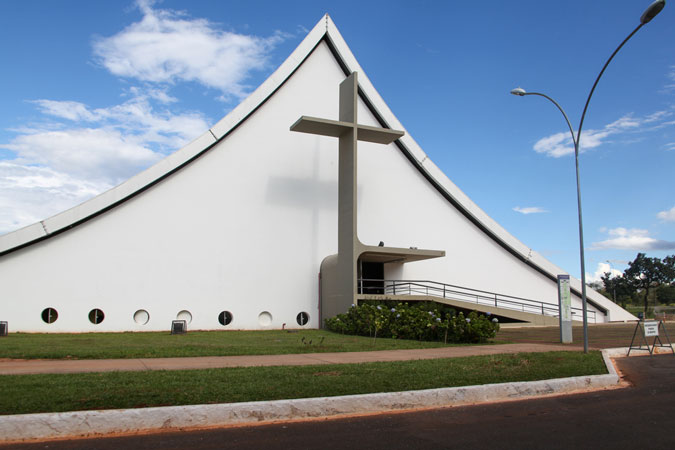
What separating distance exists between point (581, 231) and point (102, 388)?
11.5m

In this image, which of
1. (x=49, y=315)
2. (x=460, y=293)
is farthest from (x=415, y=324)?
(x=49, y=315)

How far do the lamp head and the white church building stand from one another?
39.6 ft

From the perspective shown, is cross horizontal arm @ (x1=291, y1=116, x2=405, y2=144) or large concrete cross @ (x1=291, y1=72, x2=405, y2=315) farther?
cross horizontal arm @ (x1=291, y1=116, x2=405, y2=144)

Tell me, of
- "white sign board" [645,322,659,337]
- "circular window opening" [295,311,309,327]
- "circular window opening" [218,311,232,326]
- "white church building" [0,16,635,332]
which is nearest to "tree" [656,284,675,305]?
"white church building" [0,16,635,332]

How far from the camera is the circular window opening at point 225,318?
71.4 ft

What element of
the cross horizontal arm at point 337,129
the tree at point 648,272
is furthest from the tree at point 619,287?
the cross horizontal arm at point 337,129

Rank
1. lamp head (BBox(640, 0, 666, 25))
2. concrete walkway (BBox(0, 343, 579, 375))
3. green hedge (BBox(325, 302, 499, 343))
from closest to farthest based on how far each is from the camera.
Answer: concrete walkway (BBox(0, 343, 579, 375)), lamp head (BBox(640, 0, 666, 25)), green hedge (BBox(325, 302, 499, 343))

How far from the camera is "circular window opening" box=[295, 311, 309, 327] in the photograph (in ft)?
75.9

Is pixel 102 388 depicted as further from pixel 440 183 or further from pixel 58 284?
pixel 440 183

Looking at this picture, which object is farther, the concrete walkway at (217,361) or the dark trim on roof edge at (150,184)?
the dark trim on roof edge at (150,184)

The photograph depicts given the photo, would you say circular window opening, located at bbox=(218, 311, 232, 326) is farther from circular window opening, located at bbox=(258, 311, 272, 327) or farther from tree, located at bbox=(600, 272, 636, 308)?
tree, located at bbox=(600, 272, 636, 308)

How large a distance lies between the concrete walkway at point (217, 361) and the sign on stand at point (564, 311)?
3039 mm

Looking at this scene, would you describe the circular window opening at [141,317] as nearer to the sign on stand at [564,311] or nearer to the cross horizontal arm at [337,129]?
the cross horizontal arm at [337,129]

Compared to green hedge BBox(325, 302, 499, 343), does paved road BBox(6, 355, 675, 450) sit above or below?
below
